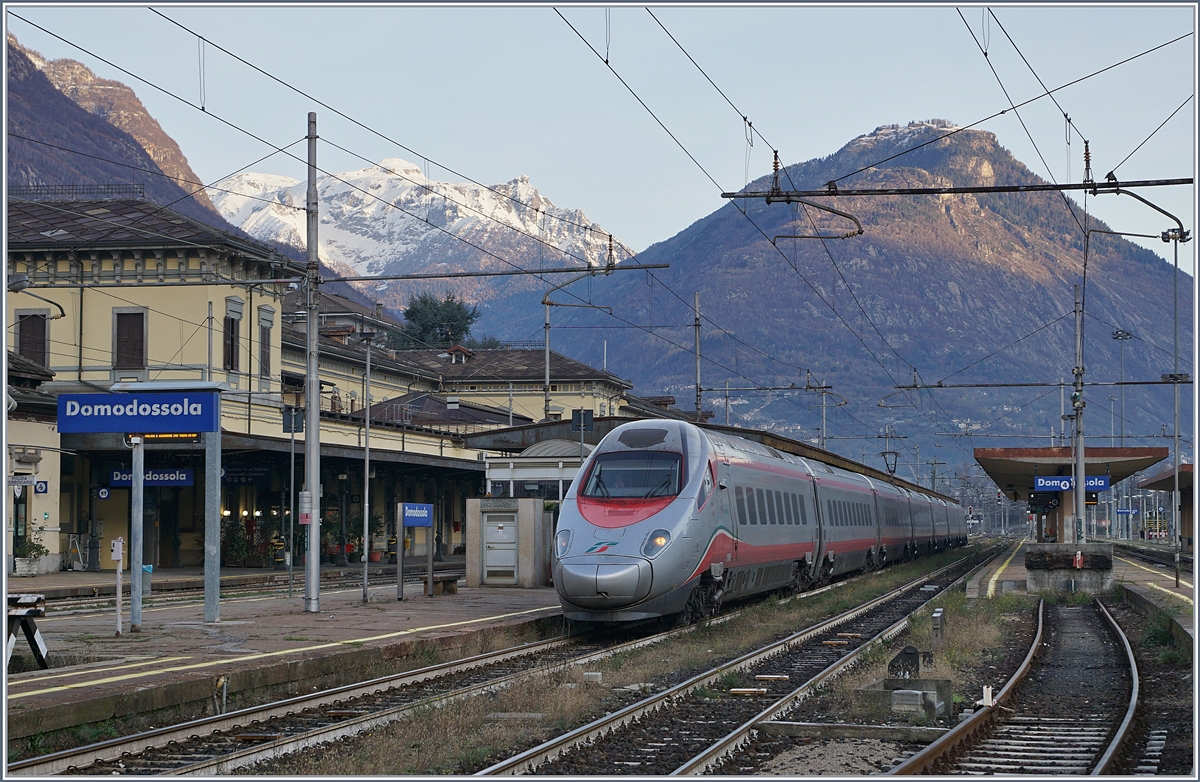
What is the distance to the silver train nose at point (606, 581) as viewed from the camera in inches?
771

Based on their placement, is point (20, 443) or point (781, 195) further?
point (20, 443)

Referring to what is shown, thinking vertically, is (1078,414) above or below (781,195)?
below

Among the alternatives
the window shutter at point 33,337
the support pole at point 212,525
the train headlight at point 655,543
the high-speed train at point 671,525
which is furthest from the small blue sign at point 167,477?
the window shutter at point 33,337

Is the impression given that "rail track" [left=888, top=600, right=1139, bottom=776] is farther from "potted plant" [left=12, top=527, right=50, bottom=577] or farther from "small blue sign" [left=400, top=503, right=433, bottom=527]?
"potted plant" [left=12, top=527, right=50, bottom=577]

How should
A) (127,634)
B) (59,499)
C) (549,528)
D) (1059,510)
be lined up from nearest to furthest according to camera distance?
1. (127,634)
2. (549,528)
3. (59,499)
4. (1059,510)

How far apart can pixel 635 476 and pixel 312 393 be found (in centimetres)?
596

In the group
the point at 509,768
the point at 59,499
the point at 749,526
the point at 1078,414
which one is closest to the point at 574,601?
the point at 749,526

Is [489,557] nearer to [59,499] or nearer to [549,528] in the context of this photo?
[549,528]

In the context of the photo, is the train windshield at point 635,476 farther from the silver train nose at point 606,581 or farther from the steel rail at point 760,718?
the steel rail at point 760,718

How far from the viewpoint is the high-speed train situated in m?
19.9

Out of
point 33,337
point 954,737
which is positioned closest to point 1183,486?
point 33,337

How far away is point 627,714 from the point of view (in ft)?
42.2

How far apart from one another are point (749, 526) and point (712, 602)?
2.06 metres

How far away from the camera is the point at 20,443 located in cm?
3681
